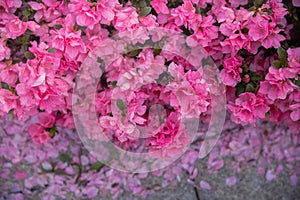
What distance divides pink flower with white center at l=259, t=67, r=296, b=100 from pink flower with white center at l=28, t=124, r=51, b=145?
2.90ft

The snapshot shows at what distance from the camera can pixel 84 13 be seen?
1.35 m

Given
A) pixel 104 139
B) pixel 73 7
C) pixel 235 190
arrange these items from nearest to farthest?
pixel 73 7
pixel 104 139
pixel 235 190

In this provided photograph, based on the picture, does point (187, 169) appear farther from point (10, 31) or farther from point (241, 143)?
point (10, 31)

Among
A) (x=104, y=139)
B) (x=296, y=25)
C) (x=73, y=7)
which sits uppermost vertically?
(x=73, y=7)

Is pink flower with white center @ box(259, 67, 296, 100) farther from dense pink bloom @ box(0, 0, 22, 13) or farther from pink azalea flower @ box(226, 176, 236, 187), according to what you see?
dense pink bloom @ box(0, 0, 22, 13)

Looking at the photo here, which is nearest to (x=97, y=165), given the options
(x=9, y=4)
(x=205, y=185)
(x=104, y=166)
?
(x=104, y=166)

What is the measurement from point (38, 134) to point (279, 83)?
95cm

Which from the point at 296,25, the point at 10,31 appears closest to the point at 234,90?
the point at 296,25

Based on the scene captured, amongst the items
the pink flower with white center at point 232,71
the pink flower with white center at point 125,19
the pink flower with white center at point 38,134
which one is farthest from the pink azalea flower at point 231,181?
the pink flower with white center at point 125,19

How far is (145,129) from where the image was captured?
150 centimetres

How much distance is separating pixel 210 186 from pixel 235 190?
0.34 feet

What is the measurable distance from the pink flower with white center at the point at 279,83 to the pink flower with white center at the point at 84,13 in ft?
1.75

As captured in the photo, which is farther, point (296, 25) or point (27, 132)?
point (27, 132)

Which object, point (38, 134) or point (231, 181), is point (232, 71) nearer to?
point (231, 181)
